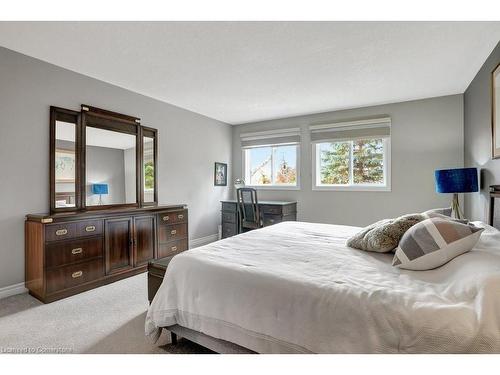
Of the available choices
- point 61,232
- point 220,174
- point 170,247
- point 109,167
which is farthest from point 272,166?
point 61,232

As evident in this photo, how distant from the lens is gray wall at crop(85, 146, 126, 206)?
310cm

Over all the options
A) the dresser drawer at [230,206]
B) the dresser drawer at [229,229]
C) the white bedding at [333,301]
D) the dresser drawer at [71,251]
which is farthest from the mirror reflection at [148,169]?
the white bedding at [333,301]

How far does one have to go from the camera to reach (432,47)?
236 centimetres

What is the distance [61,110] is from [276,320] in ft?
10.2

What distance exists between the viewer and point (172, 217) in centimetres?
363

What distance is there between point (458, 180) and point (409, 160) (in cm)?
140

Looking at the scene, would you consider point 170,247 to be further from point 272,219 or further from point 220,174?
point 220,174

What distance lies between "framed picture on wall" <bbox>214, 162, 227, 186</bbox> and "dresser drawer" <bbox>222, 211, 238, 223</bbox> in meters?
0.67

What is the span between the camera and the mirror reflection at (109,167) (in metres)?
3.12

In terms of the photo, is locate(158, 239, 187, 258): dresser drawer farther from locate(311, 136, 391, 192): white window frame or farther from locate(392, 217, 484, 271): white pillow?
locate(392, 217, 484, 271): white pillow

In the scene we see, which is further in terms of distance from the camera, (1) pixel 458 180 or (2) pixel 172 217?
(2) pixel 172 217

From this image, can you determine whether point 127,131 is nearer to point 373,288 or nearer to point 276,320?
point 276,320

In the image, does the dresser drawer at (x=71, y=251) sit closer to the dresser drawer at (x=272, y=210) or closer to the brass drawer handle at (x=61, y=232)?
the brass drawer handle at (x=61, y=232)

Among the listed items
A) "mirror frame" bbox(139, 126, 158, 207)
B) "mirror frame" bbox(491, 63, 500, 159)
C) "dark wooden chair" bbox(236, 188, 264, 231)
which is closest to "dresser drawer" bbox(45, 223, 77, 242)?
"mirror frame" bbox(139, 126, 158, 207)
